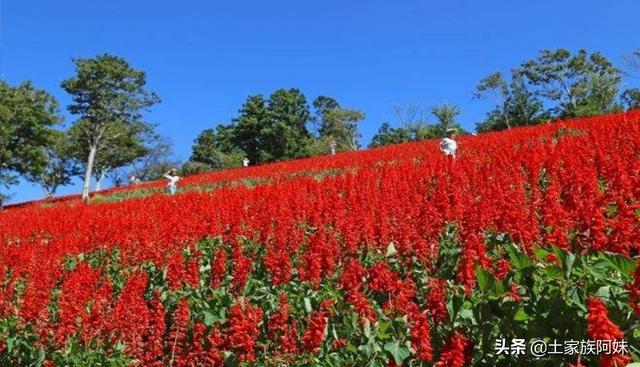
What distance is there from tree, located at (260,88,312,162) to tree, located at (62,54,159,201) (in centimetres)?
2235

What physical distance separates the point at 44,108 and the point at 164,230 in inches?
1316

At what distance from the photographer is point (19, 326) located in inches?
239

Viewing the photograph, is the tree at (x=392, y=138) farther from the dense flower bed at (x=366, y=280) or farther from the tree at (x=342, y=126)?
the dense flower bed at (x=366, y=280)

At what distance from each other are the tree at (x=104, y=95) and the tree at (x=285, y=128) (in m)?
22.4

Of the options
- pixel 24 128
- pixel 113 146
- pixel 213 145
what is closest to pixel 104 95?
pixel 24 128

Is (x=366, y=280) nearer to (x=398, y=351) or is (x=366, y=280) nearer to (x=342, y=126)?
(x=398, y=351)

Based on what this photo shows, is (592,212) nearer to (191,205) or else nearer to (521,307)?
(521,307)

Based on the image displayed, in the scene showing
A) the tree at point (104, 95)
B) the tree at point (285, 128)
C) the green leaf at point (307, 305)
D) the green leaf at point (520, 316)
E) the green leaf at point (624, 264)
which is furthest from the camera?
the tree at point (285, 128)

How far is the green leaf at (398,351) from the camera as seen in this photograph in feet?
10.9

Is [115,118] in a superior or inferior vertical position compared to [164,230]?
superior

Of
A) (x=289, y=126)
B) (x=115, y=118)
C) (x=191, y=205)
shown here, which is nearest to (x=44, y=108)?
(x=115, y=118)

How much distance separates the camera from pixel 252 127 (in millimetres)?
59312

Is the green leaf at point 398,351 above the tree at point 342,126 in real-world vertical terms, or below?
below

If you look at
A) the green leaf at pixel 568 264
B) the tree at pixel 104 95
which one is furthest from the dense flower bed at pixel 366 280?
the tree at pixel 104 95
